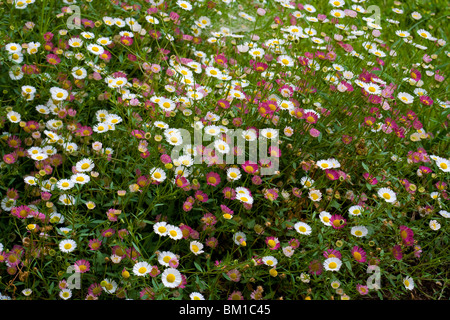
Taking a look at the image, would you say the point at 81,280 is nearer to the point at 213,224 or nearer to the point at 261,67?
the point at 213,224

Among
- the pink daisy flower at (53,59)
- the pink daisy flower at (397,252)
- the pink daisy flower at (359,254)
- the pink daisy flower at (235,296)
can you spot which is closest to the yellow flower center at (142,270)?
the pink daisy flower at (235,296)

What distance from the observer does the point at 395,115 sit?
2.41 meters

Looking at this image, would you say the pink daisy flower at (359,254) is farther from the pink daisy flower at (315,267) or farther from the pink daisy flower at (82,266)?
the pink daisy flower at (82,266)

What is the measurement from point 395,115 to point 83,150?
1.51 metres

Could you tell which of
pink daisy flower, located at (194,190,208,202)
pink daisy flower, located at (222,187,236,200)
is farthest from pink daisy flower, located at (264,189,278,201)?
pink daisy flower, located at (194,190,208,202)

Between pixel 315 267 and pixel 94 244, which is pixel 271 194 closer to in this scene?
pixel 315 267

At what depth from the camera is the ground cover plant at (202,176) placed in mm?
1741

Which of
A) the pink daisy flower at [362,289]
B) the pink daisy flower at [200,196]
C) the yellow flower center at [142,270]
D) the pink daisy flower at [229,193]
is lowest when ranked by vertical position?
the pink daisy flower at [362,289]

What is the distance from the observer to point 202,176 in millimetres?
1945

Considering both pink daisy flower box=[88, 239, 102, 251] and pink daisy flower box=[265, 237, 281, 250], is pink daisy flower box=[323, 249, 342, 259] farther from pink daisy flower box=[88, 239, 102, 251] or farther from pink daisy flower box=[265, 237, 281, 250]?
pink daisy flower box=[88, 239, 102, 251]

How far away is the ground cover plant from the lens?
1741 millimetres
